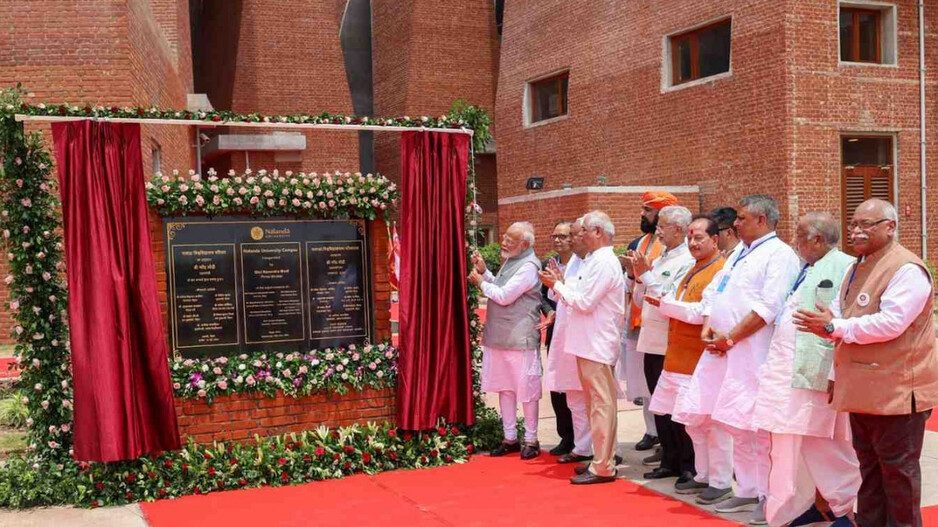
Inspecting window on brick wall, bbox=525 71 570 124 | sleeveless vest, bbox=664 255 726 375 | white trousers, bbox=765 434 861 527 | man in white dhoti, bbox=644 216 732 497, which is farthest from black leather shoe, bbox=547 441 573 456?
window on brick wall, bbox=525 71 570 124

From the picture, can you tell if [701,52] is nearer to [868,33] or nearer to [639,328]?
[868,33]

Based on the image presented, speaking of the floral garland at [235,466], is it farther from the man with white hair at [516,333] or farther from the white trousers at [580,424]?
the white trousers at [580,424]

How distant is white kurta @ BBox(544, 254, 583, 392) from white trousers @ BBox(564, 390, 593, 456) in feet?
0.41

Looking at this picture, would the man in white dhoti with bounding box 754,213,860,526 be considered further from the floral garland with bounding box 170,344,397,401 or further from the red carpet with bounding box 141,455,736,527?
the floral garland with bounding box 170,344,397,401

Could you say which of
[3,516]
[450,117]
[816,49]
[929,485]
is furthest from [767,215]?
[816,49]

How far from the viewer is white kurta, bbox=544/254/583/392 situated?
273 inches

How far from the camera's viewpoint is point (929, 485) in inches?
239

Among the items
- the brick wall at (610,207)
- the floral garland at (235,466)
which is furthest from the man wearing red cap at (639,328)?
the brick wall at (610,207)

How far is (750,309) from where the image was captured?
5.43 meters

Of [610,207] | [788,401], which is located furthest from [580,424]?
[610,207]

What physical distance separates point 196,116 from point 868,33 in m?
16.0

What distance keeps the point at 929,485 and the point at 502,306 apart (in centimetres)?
327

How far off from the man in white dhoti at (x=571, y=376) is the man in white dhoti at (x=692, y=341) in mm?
833

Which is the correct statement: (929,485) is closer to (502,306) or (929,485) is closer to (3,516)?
(502,306)
